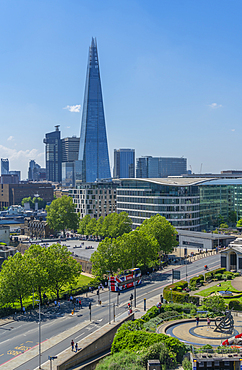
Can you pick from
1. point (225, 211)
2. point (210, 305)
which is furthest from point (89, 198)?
point (210, 305)

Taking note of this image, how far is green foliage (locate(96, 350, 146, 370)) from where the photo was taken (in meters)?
38.2

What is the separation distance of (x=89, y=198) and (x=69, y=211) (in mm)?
25315

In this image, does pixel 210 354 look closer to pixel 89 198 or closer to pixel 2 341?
pixel 2 341

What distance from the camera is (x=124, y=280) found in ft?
267

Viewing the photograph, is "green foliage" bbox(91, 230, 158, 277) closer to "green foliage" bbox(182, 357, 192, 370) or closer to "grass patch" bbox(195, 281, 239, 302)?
"grass patch" bbox(195, 281, 239, 302)

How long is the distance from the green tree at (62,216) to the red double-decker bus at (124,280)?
3218 inches

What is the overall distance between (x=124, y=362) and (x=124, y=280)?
42247mm

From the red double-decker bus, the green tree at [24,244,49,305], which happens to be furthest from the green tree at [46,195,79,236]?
the green tree at [24,244,49,305]

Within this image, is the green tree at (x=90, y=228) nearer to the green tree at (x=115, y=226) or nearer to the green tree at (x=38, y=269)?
Answer: the green tree at (x=115, y=226)

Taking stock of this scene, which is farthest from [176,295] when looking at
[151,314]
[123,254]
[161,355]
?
[161,355]

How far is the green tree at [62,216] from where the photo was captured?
162 meters

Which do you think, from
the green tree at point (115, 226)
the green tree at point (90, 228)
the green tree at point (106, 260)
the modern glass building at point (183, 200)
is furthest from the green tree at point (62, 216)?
the green tree at point (106, 260)

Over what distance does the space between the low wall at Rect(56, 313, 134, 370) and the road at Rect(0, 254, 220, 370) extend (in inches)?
156

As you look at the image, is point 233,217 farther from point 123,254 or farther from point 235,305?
point 235,305
